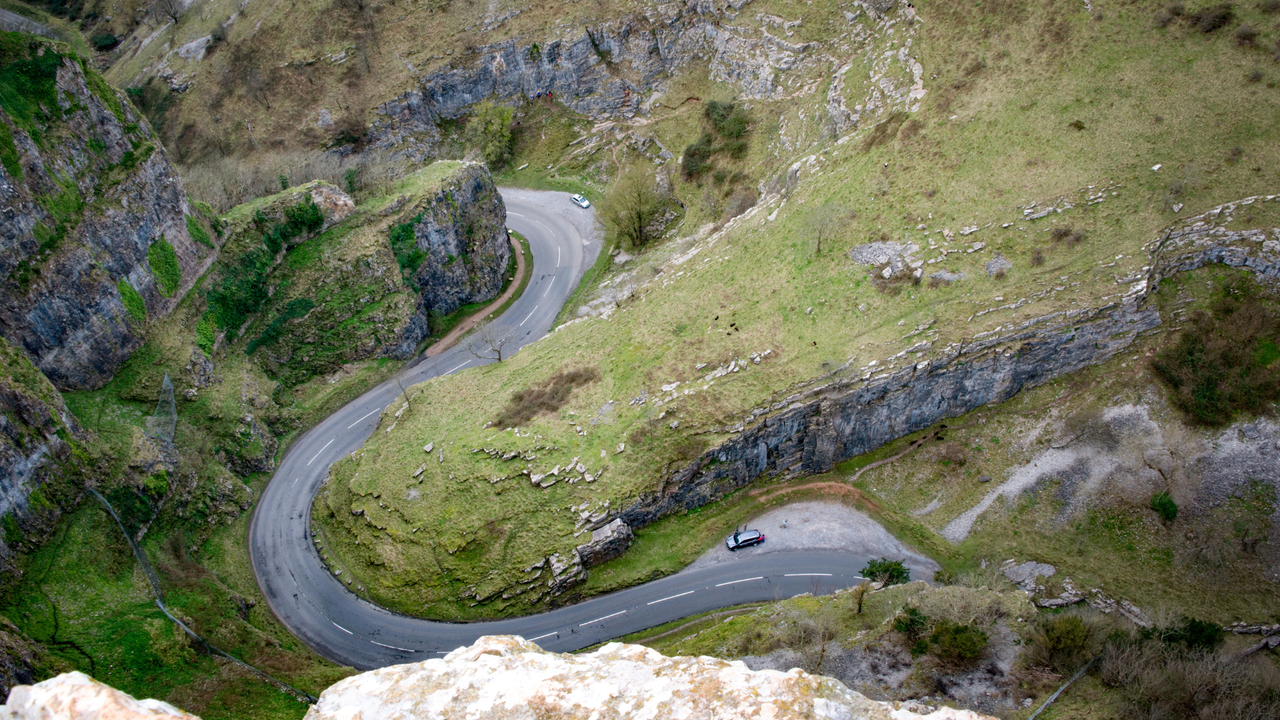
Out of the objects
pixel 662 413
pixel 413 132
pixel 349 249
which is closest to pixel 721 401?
pixel 662 413

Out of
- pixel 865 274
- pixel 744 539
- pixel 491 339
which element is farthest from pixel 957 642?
pixel 491 339

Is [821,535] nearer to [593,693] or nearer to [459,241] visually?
[593,693]

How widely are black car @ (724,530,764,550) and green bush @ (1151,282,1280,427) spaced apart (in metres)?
27.5

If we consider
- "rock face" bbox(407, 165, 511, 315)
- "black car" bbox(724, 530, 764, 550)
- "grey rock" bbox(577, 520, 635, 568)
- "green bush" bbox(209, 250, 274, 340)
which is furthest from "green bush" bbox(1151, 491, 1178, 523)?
"green bush" bbox(209, 250, 274, 340)

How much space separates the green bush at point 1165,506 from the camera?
3819 centimetres

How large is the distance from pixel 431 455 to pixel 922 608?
33.2m

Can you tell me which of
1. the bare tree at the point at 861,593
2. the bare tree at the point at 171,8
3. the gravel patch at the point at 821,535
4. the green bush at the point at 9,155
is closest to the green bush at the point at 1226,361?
the gravel patch at the point at 821,535

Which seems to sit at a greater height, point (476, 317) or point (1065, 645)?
point (476, 317)

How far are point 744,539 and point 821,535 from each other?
518cm

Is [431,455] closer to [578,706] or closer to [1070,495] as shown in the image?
[578,706]

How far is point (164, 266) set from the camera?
49.3m

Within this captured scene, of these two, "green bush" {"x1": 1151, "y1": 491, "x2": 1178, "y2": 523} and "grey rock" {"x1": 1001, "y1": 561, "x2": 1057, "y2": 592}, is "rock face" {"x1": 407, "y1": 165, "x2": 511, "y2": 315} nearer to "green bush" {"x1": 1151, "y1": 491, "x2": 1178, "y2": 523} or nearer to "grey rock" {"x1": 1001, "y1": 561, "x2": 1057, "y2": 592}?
"grey rock" {"x1": 1001, "y1": 561, "x2": 1057, "y2": 592}

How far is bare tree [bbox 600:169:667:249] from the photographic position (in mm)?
66125

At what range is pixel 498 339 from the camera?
61.1 meters
